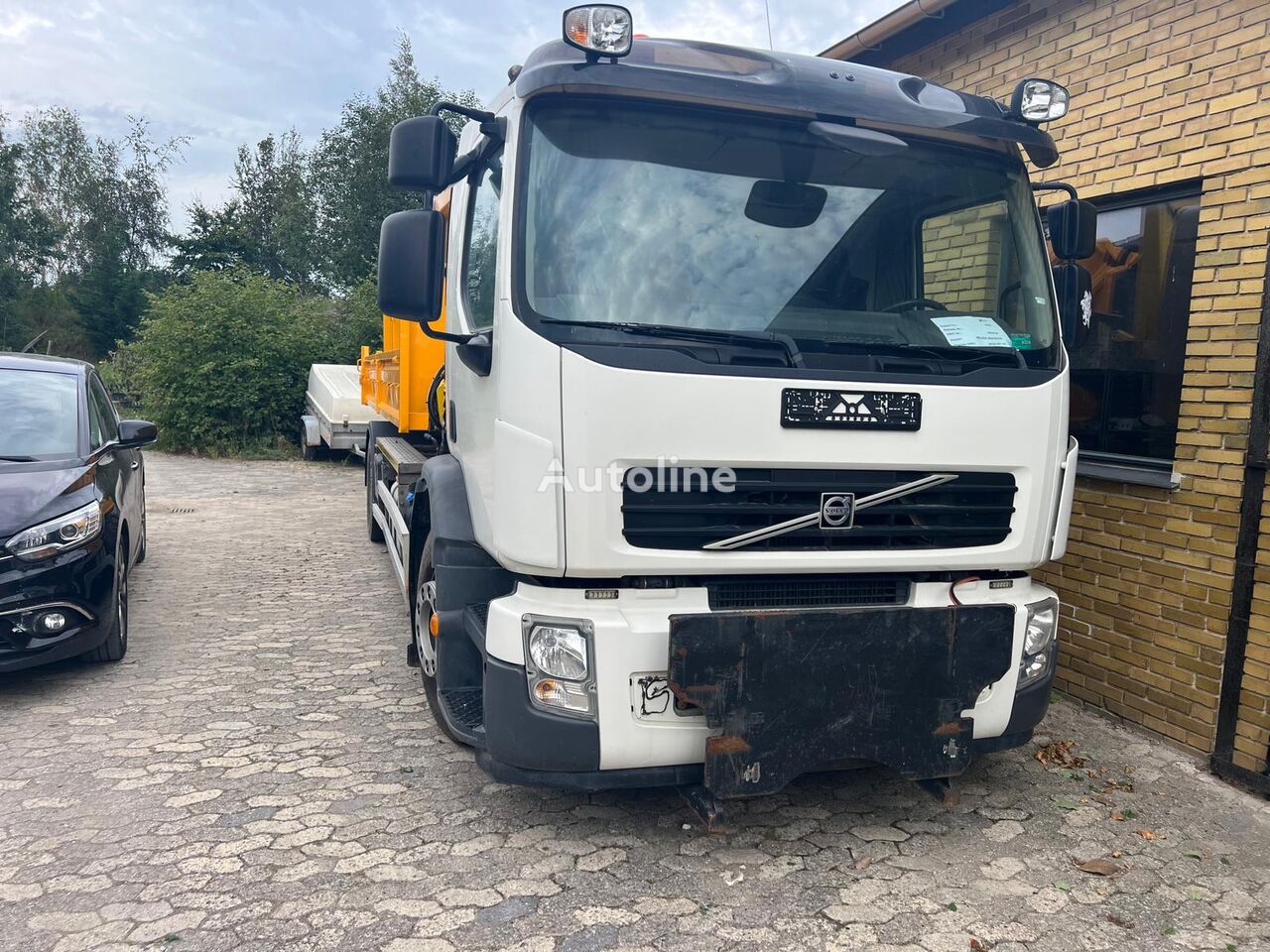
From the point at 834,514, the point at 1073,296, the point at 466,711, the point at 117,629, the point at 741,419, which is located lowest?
the point at 117,629

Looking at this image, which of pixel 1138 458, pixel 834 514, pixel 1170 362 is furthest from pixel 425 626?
pixel 1170 362

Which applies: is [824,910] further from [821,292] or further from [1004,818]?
Result: [821,292]

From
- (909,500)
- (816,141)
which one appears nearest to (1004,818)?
(909,500)

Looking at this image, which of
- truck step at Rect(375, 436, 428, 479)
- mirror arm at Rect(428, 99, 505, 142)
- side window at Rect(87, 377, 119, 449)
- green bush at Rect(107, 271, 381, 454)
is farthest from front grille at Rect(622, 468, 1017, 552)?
green bush at Rect(107, 271, 381, 454)

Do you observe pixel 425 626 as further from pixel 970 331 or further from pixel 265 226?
pixel 265 226

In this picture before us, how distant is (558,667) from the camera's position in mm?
3004

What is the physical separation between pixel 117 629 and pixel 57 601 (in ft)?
2.27

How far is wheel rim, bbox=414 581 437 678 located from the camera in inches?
166

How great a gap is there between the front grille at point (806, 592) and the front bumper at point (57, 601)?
3.44 meters

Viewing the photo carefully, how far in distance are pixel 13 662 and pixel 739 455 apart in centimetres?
382

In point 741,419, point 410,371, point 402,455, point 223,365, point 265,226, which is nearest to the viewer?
point 741,419

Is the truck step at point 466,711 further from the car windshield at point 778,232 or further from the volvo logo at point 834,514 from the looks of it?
the car windshield at point 778,232

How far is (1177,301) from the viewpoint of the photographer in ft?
14.7

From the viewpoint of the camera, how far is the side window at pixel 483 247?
3.34 meters
